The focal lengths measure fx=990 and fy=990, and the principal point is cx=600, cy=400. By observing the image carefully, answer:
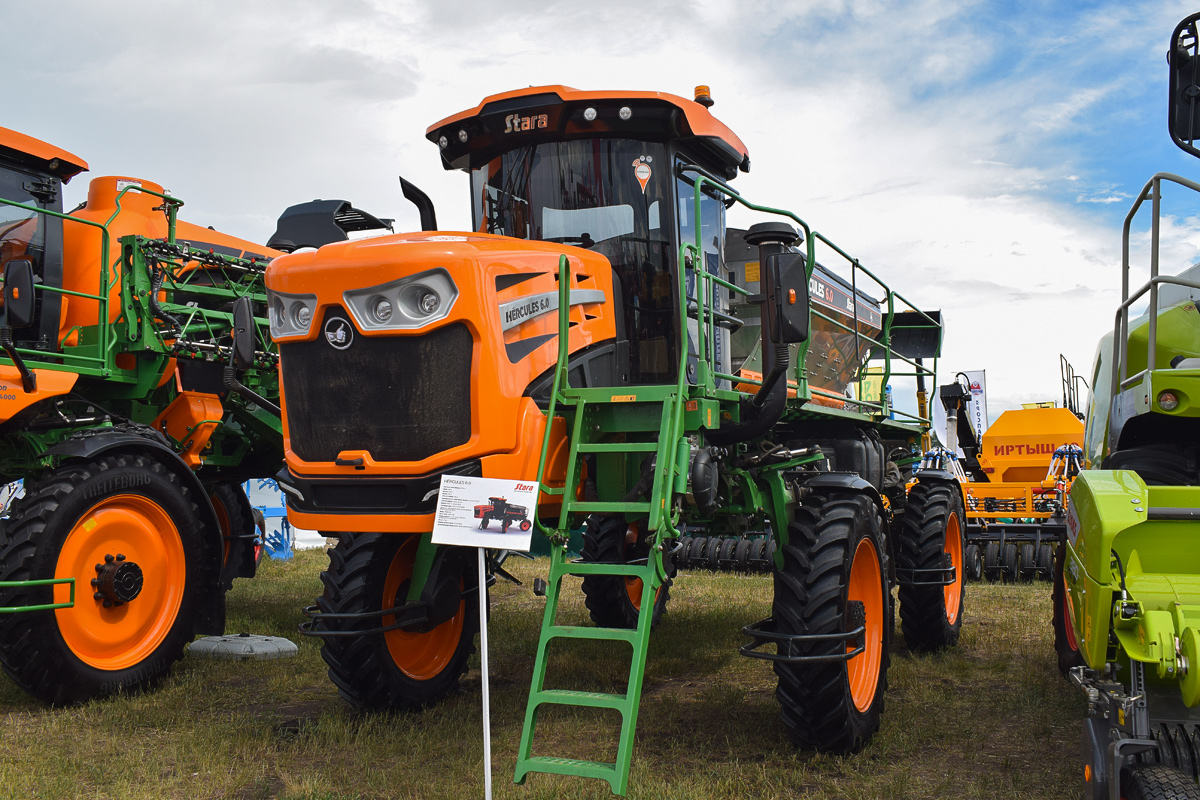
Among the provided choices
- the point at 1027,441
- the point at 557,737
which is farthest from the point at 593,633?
the point at 1027,441

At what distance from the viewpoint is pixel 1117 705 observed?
336cm

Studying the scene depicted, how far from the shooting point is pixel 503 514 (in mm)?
4227

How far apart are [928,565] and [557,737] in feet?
11.6

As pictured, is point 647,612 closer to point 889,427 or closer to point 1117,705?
point 1117,705

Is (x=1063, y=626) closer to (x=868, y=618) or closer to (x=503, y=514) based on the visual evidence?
(x=868, y=618)

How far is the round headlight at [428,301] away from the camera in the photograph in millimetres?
4348

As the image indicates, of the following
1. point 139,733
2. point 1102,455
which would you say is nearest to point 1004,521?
point 1102,455

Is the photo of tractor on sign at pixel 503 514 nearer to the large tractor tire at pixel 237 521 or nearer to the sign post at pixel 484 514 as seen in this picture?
the sign post at pixel 484 514

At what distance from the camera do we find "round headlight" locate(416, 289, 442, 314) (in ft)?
14.3

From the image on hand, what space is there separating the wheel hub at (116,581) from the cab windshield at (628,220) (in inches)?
132

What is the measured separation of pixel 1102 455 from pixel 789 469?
160cm

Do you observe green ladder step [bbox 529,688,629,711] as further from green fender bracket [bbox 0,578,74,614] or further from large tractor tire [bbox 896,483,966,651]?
large tractor tire [bbox 896,483,966,651]

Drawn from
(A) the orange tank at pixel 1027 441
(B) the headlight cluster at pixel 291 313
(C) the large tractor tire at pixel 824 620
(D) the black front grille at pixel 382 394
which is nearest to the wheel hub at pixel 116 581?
(D) the black front grille at pixel 382 394

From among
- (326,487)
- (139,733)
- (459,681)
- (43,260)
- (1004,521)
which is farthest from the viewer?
(1004,521)
